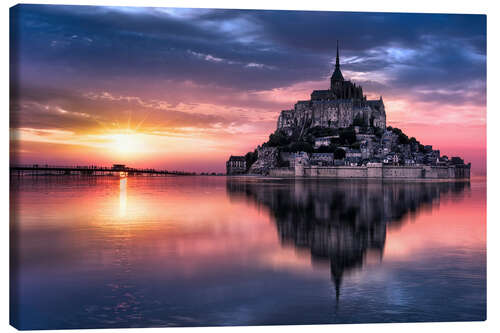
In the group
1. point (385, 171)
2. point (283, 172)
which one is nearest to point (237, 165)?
point (283, 172)

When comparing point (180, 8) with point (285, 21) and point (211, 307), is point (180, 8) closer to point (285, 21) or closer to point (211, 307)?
point (285, 21)

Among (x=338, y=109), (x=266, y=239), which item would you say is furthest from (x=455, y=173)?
(x=266, y=239)

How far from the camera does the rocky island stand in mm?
66250

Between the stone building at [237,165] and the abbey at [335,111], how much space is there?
10790 mm

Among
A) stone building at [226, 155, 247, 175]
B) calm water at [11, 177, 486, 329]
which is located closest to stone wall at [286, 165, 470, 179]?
stone building at [226, 155, 247, 175]

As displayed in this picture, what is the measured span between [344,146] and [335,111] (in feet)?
20.7

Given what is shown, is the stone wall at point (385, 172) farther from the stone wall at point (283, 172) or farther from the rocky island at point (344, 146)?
the stone wall at point (283, 172)

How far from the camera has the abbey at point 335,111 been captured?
7494 centimetres

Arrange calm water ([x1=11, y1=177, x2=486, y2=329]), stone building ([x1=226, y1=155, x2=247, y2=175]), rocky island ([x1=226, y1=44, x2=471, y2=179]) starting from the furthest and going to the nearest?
1. stone building ([x1=226, y1=155, x2=247, y2=175])
2. rocky island ([x1=226, y1=44, x2=471, y2=179])
3. calm water ([x1=11, y1=177, x2=486, y2=329])

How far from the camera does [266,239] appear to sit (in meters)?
11.5

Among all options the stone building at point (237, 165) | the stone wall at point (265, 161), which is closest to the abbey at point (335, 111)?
the stone wall at point (265, 161)

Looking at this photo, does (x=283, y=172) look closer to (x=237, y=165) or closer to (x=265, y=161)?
(x=265, y=161)

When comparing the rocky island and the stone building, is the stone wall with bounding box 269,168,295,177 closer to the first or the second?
the rocky island
